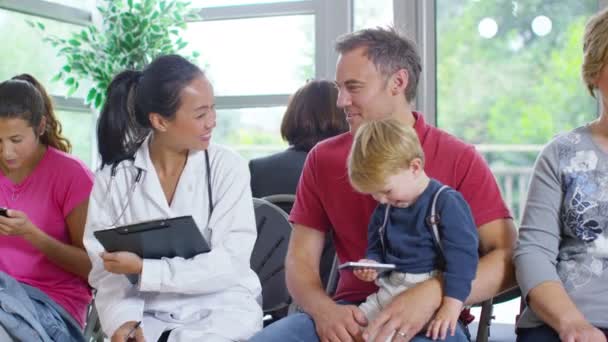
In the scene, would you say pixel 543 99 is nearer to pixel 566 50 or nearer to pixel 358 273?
pixel 566 50

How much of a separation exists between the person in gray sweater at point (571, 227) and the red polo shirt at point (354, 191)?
11 cm

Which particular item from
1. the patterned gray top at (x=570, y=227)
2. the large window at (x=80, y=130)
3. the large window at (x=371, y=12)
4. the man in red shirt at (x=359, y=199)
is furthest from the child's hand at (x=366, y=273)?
the large window at (x=80, y=130)

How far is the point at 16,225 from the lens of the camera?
7.50ft

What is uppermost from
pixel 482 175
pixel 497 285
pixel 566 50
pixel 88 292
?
pixel 566 50

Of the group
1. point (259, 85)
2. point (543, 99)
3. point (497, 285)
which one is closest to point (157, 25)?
point (259, 85)

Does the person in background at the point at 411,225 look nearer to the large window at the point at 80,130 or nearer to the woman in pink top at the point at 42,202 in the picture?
the woman in pink top at the point at 42,202

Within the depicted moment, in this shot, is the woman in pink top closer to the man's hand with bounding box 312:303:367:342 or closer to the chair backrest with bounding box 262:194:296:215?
the chair backrest with bounding box 262:194:296:215

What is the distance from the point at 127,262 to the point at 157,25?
2.96 meters

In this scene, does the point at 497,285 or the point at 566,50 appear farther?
the point at 566,50

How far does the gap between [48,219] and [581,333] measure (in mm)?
1542

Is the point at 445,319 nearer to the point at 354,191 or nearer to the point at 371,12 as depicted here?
the point at 354,191

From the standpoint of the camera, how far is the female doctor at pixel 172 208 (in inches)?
79.0

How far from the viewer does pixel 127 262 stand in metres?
1.95

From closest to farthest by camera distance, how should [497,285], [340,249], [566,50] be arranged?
[497,285] → [340,249] → [566,50]
